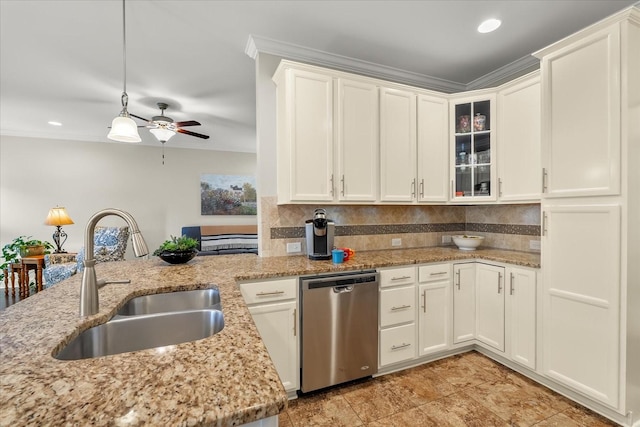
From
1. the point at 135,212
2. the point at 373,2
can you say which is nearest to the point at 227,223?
the point at 135,212

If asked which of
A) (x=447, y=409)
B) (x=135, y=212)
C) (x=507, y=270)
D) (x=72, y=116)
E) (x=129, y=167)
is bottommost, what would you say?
(x=447, y=409)

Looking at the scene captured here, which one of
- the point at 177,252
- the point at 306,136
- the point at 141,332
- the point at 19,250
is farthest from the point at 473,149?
the point at 19,250

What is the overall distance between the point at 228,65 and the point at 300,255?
206 centimetres

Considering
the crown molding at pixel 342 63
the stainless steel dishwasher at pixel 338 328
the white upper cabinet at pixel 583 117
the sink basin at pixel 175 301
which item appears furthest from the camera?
the crown molding at pixel 342 63

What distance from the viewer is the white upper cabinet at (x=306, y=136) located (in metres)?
2.33

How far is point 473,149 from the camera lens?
9.41 feet

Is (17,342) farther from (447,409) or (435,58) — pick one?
(435,58)

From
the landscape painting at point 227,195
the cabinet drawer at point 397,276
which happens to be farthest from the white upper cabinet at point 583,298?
the landscape painting at point 227,195

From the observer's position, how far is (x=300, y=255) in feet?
8.79

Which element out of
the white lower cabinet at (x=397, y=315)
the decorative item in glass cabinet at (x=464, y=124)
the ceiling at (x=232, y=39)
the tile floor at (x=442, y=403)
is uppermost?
the ceiling at (x=232, y=39)

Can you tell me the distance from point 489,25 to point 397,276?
2109 mm

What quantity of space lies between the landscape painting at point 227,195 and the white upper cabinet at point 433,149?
436 cm

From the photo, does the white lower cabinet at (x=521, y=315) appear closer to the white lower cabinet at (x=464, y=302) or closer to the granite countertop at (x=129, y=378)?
the white lower cabinet at (x=464, y=302)

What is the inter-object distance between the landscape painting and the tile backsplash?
390cm
